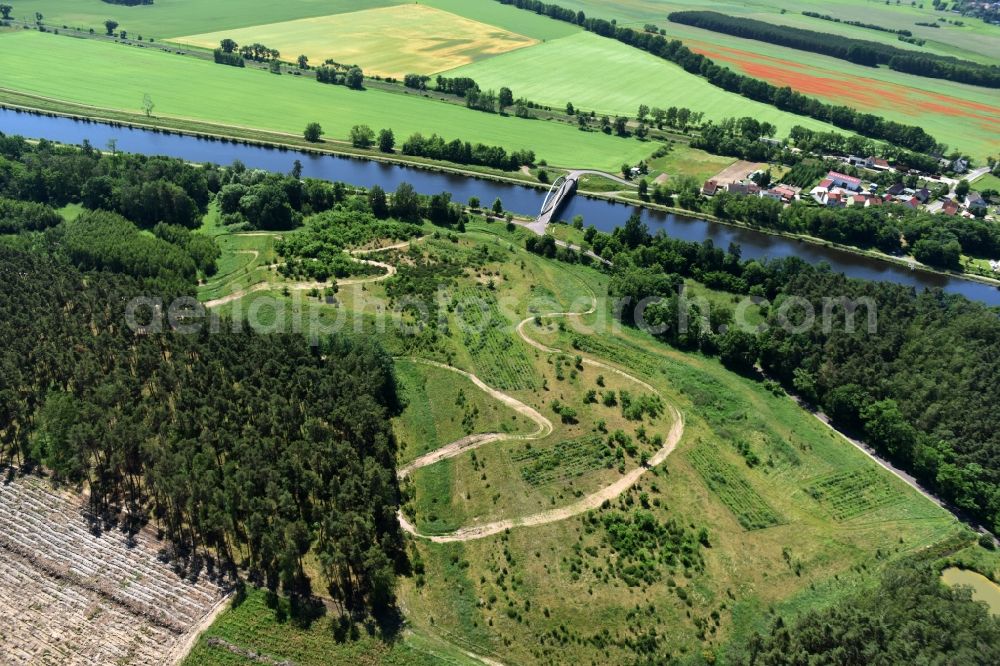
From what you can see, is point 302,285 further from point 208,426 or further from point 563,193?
point 563,193

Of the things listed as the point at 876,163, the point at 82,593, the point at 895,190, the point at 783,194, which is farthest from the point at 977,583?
the point at 876,163

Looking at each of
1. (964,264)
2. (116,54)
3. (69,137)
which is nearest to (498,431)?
(964,264)

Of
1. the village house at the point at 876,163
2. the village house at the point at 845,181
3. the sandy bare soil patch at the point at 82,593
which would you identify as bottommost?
the sandy bare soil patch at the point at 82,593

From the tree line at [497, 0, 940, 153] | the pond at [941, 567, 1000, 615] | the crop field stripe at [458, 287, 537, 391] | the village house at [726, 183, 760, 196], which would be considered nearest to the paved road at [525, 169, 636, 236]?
the village house at [726, 183, 760, 196]

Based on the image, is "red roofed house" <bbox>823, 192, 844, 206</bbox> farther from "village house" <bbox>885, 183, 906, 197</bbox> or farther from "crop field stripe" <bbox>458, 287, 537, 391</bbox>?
"crop field stripe" <bbox>458, 287, 537, 391</bbox>

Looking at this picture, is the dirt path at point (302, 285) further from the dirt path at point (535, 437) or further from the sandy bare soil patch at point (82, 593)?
the sandy bare soil patch at point (82, 593)

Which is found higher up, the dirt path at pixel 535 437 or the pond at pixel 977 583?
the dirt path at pixel 535 437

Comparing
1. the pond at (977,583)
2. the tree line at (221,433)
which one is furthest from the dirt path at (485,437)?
the pond at (977,583)
